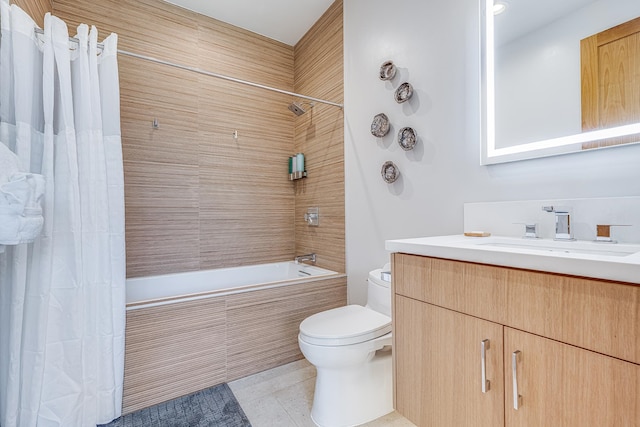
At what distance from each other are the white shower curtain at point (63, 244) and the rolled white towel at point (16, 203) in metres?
0.22

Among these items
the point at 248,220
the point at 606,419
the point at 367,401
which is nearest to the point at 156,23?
the point at 248,220

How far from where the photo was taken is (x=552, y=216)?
1.10 metres

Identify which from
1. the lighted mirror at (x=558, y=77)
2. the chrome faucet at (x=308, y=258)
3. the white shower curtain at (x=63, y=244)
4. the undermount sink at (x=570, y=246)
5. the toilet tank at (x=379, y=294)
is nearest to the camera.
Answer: the undermount sink at (x=570, y=246)

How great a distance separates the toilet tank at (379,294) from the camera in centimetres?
153

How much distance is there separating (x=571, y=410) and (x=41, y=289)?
1.89 meters

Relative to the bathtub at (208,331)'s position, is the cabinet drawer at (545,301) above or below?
above

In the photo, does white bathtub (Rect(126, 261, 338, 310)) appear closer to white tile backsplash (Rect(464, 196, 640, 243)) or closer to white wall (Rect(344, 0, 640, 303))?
white wall (Rect(344, 0, 640, 303))

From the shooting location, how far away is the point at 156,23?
90.9 inches

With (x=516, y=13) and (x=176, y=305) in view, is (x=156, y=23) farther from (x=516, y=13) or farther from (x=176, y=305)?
(x=516, y=13)

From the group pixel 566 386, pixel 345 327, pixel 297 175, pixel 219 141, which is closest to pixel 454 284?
pixel 566 386

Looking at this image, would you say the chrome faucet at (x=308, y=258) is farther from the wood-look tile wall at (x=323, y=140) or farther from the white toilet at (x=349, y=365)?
the white toilet at (x=349, y=365)

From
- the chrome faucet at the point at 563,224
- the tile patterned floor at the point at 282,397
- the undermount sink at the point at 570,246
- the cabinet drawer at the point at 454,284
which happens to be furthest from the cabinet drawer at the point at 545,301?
the tile patterned floor at the point at 282,397

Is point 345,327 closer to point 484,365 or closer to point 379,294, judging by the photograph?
point 379,294

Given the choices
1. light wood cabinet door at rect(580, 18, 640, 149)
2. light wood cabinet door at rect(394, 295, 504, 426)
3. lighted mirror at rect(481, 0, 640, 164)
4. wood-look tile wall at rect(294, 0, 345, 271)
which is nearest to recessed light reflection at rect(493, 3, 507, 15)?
lighted mirror at rect(481, 0, 640, 164)
